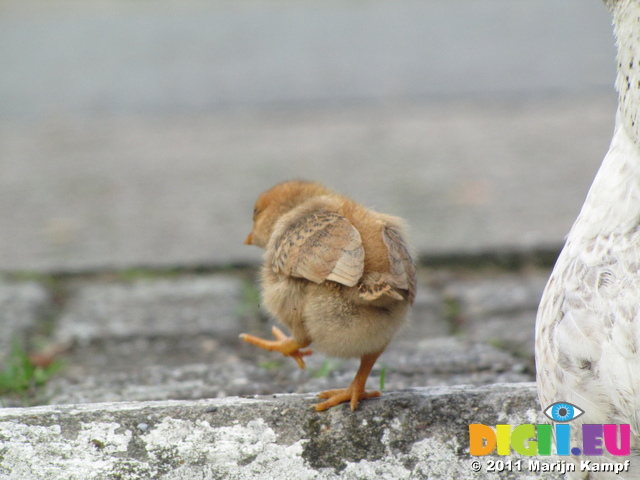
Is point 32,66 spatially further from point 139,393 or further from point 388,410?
point 388,410

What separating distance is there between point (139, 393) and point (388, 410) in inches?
44.0

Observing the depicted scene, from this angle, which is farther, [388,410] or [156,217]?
[156,217]

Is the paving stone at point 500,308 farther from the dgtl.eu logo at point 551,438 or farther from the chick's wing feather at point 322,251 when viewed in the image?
the chick's wing feather at point 322,251

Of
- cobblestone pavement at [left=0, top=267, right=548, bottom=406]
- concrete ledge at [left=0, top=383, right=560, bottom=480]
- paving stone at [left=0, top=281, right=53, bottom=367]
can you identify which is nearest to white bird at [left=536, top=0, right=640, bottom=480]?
concrete ledge at [left=0, top=383, right=560, bottom=480]

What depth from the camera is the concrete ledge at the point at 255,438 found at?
2289mm

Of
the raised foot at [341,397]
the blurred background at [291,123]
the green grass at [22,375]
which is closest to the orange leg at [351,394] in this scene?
the raised foot at [341,397]

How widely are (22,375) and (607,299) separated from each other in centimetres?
231

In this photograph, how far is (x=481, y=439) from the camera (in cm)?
238

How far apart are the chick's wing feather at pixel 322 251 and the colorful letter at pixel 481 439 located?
53 cm

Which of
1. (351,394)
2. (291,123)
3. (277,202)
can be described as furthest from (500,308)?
(291,123)

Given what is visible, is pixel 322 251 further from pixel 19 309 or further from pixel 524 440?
pixel 19 309

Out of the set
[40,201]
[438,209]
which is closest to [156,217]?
[40,201]

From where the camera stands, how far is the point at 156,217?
5727 millimetres

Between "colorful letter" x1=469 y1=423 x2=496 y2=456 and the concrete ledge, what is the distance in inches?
0.9
